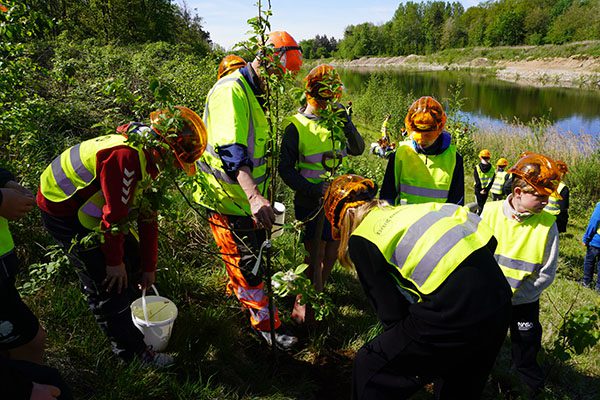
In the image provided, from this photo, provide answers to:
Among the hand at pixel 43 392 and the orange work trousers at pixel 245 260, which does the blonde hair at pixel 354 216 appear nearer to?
the orange work trousers at pixel 245 260

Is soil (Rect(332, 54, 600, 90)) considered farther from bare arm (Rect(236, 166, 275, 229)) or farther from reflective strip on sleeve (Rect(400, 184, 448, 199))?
bare arm (Rect(236, 166, 275, 229))

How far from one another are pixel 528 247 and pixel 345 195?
4.75 feet

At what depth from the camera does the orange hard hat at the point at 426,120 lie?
9.23 ft

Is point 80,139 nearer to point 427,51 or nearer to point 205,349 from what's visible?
point 205,349

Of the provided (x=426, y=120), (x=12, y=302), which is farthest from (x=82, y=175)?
(x=426, y=120)

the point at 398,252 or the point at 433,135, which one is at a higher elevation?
the point at 433,135

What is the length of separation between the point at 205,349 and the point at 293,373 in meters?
0.64

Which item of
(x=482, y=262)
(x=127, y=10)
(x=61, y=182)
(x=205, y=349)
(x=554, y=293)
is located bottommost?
(x=554, y=293)

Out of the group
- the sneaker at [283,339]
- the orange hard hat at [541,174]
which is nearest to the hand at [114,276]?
the sneaker at [283,339]

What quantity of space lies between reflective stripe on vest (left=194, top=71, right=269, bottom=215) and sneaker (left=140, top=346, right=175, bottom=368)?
3.18 ft

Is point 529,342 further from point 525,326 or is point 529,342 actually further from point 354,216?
point 354,216

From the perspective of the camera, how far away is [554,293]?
14.1 feet

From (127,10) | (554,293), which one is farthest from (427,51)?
(554,293)

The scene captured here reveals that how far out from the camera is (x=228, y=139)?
230 centimetres
